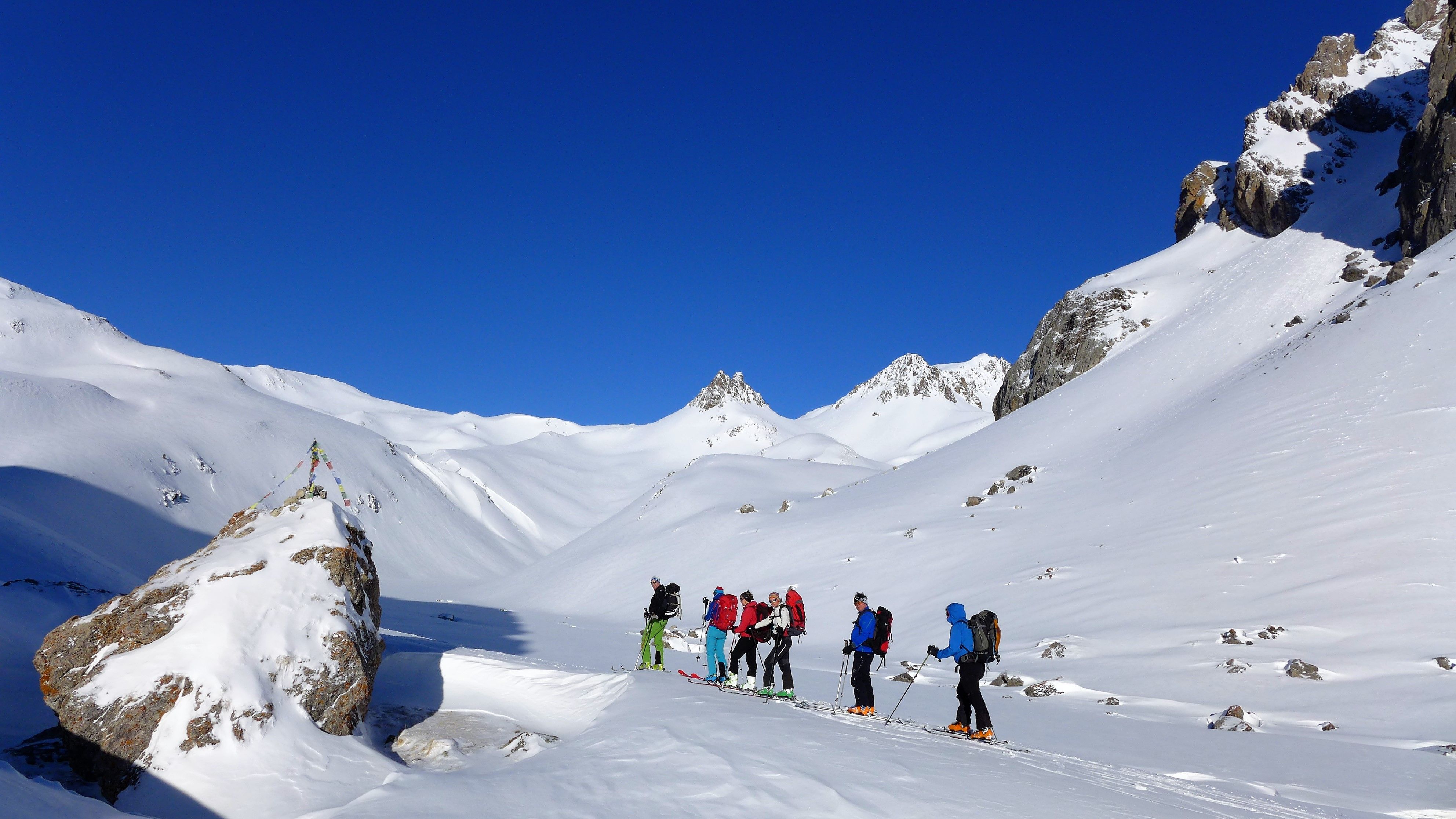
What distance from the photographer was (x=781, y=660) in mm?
12742

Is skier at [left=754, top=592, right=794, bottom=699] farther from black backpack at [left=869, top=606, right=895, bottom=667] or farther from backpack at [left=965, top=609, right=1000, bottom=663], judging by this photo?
backpack at [left=965, top=609, right=1000, bottom=663]

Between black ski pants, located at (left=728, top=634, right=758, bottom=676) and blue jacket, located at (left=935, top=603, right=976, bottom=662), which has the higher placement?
blue jacket, located at (left=935, top=603, right=976, bottom=662)

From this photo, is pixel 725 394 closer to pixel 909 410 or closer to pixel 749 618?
pixel 909 410

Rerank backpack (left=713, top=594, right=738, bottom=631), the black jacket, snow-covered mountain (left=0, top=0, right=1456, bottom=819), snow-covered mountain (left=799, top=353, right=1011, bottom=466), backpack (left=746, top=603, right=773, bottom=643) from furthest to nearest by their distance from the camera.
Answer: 1. snow-covered mountain (left=799, top=353, right=1011, bottom=466)
2. the black jacket
3. backpack (left=713, top=594, right=738, bottom=631)
4. backpack (left=746, top=603, right=773, bottom=643)
5. snow-covered mountain (left=0, top=0, right=1456, bottom=819)

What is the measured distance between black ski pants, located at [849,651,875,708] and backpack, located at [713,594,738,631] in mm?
2751

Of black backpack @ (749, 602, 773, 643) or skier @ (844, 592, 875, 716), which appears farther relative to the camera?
black backpack @ (749, 602, 773, 643)

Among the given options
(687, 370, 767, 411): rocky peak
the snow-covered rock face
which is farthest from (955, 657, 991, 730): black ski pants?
(687, 370, 767, 411): rocky peak

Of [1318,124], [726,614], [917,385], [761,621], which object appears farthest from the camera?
[917,385]

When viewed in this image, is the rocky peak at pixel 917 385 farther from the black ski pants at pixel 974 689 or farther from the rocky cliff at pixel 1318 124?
the black ski pants at pixel 974 689

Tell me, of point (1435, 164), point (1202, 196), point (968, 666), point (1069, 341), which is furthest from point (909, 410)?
point (968, 666)

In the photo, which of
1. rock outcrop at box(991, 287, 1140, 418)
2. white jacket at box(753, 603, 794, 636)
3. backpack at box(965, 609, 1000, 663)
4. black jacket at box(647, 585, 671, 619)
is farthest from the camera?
rock outcrop at box(991, 287, 1140, 418)

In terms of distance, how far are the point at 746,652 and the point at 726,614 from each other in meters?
0.73

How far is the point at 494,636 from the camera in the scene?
85.1 ft

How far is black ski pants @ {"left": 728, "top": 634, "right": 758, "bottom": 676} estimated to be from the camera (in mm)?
13516
